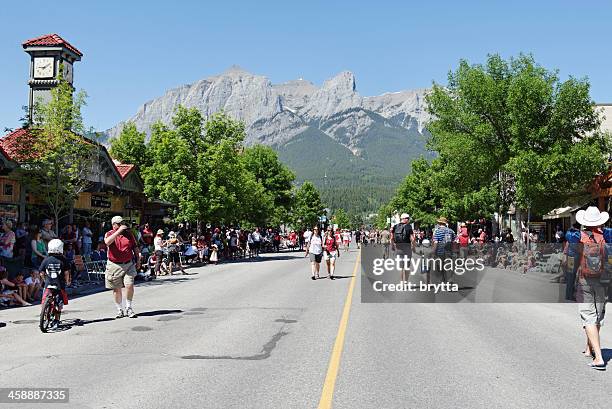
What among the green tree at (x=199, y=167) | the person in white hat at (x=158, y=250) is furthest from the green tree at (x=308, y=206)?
the person in white hat at (x=158, y=250)

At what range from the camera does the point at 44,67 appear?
1383 inches

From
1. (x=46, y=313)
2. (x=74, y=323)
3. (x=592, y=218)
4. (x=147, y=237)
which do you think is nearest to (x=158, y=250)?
(x=147, y=237)

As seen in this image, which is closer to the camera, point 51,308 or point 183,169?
point 51,308

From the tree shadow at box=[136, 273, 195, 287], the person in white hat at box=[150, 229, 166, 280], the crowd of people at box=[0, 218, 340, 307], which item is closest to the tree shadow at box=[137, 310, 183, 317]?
the crowd of people at box=[0, 218, 340, 307]

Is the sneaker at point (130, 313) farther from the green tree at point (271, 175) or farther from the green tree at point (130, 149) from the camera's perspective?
the green tree at point (271, 175)

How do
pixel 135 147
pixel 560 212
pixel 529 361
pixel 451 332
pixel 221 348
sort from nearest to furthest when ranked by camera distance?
1. pixel 529 361
2. pixel 221 348
3. pixel 451 332
4. pixel 560 212
5. pixel 135 147

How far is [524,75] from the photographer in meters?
31.7

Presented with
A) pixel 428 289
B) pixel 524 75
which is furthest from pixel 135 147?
pixel 428 289

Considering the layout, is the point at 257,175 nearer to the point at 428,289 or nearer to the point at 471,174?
the point at 471,174

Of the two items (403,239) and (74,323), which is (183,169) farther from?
(74,323)

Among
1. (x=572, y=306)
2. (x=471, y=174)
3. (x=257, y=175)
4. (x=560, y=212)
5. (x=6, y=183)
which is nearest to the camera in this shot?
(x=572, y=306)

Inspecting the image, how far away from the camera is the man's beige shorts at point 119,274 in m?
12.1

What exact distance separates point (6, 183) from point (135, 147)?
33941mm

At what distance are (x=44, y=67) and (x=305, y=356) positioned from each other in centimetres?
3167
